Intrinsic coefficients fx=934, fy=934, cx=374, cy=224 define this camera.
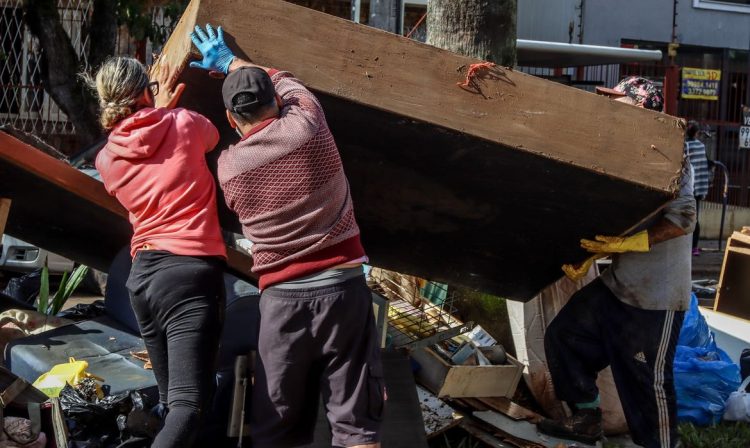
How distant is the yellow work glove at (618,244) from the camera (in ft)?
12.5

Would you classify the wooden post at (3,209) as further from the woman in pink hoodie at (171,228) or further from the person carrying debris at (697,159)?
the person carrying debris at (697,159)

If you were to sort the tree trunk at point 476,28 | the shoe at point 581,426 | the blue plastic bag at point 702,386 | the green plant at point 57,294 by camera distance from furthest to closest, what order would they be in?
the green plant at point 57,294
the blue plastic bag at point 702,386
the tree trunk at point 476,28
the shoe at point 581,426

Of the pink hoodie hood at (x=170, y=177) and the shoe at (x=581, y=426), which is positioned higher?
the pink hoodie hood at (x=170, y=177)

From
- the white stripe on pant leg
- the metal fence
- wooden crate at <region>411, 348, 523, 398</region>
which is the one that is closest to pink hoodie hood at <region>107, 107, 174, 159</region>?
wooden crate at <region>411, 348, 523, 398</region>

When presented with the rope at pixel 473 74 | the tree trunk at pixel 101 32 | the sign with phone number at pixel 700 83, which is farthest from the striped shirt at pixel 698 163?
the rope at pixel 473 74

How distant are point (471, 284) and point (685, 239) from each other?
1013 mm

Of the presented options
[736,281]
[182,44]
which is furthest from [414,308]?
→ [736,281]

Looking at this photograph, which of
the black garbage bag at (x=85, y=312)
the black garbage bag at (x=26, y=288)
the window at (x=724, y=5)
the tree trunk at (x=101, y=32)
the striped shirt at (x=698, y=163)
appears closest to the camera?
the black garbage bag at (x=85, y=312)

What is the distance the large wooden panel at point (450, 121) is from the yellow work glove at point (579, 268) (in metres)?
0.38

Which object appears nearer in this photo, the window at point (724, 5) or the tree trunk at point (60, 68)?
the tree trunk at point (60, 68)

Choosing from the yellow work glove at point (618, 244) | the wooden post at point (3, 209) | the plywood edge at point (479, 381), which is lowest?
the plywood edge at point (479, 381)

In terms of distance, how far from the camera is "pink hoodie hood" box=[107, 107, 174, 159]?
3.29 m

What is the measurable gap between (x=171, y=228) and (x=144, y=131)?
355 mm

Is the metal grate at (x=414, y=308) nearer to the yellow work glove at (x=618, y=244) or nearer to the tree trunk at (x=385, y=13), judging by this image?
the yellow work glove at (x=618, y=244)
